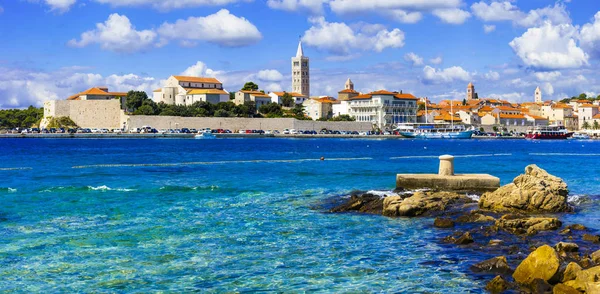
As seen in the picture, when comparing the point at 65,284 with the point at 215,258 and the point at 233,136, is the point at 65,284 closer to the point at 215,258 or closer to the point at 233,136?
the point at 215,258

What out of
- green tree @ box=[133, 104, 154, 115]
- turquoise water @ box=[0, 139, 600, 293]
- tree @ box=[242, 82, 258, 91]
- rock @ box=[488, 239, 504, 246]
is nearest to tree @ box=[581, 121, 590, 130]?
tree @ box=[242, 82, 258, 91]

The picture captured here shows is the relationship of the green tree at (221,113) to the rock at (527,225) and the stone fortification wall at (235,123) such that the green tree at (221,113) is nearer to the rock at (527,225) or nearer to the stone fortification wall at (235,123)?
the stone fortification wall at (235,123)

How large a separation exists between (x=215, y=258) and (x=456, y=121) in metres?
116

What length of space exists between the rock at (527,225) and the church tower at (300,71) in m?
137

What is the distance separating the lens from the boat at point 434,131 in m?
107

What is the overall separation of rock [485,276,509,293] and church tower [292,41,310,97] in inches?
5530

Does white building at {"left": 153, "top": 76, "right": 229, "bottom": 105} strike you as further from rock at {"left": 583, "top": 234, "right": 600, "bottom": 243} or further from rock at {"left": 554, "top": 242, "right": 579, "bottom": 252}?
rock at {"left": 554, "top": 242, "right": 579, "bottom": 252}

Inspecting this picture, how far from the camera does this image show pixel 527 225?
39.8ft

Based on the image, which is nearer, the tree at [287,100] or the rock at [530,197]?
the rock at [530,197]

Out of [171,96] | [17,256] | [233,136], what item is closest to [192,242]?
[17,256]

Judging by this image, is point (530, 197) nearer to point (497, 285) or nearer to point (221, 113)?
point (497, 285)

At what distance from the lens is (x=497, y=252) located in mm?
10359

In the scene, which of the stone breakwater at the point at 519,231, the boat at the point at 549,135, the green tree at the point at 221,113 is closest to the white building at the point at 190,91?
the green tree at the point at 221,113

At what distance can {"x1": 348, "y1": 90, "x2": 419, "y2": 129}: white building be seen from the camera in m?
116
